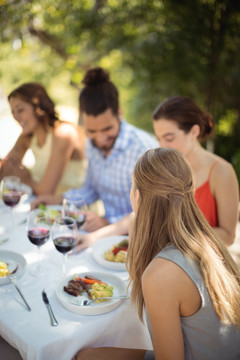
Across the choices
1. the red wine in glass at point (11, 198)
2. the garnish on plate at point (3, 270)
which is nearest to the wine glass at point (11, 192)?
the red wine in glass at point (11, 198)

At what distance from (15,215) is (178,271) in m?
1.43

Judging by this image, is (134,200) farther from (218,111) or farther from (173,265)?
(218,111)

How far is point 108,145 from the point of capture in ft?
9.17

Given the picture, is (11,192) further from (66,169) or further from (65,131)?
(66,169)

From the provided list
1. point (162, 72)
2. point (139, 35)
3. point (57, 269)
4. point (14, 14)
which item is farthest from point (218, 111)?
point (57, 269)

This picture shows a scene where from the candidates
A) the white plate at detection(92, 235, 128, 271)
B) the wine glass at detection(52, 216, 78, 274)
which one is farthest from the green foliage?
the wine glass at detection(52, 216, 78, 274)

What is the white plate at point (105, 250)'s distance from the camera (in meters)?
1.73

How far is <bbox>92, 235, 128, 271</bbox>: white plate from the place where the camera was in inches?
68.2

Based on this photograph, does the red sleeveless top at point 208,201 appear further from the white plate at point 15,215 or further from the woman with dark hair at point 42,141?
the woman with dark hair at point 42,141

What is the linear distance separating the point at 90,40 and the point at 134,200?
369cm

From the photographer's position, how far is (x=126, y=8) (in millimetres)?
4449

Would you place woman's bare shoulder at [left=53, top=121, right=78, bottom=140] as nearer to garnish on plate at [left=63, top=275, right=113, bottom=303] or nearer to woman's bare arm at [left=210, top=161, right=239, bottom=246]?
woman's bare arm at [left=210, top=161, right=239, bottom=246]

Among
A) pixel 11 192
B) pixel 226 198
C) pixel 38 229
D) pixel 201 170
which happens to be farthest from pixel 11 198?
pixel 226 198

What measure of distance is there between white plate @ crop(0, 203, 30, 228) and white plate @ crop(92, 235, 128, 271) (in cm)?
62
